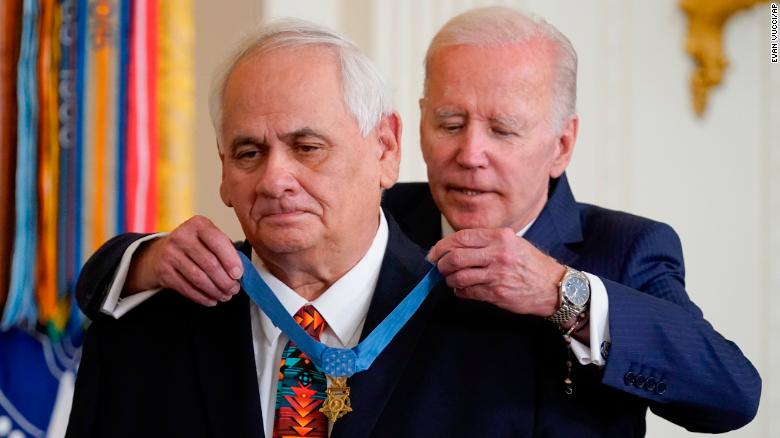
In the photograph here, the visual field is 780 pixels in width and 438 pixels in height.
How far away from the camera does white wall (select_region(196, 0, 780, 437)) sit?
3.75 m

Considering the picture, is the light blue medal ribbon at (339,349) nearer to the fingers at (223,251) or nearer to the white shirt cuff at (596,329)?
the fingers at (223,251)

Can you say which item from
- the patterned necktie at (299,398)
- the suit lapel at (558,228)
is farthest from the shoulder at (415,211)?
the patterned necktie at (299,398)

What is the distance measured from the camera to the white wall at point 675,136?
148 inches

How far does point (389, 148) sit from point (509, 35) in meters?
0.82

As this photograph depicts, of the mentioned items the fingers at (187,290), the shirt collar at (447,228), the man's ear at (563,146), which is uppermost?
the man's ear at (563,146)

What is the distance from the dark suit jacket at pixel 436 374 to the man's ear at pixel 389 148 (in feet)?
0.41

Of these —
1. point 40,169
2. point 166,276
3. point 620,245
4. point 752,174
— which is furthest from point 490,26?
point 752,174

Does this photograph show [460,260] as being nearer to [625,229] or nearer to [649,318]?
[649,318]

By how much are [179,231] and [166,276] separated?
0.30 ft

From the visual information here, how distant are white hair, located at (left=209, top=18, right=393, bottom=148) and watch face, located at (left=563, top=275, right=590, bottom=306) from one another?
0.47 meters

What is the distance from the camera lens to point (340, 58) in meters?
2.04

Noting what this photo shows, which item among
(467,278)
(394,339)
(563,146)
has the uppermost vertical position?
(563,146)

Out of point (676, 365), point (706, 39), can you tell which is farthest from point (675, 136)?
point (676, 365)

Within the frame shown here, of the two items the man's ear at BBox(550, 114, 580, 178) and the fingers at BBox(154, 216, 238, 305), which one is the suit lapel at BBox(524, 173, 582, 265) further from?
the fingers at BBox(154, 216, 238, 305)
